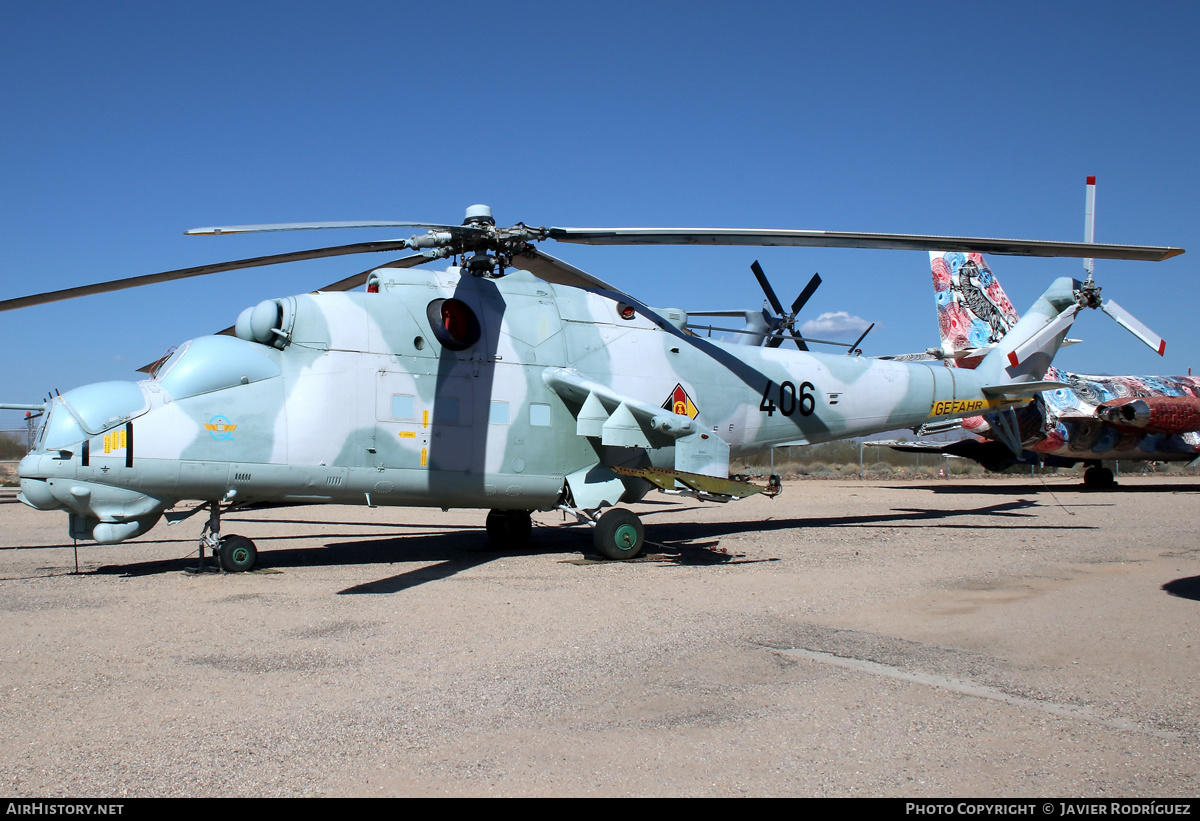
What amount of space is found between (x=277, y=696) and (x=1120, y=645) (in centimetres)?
580

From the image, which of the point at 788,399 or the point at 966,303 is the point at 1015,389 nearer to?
the point at 788,399

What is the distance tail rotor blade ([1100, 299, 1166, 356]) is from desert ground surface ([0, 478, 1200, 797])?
21.3 feet

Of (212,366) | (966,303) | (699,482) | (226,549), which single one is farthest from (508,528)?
(966,303)

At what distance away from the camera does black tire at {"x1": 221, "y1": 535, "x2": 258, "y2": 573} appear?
946 cm

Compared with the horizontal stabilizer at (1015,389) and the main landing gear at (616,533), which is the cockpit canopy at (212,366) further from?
the horizontal stabilizer at (1015,389)

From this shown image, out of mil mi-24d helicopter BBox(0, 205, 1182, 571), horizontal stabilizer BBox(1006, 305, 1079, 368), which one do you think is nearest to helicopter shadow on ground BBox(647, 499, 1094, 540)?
mil mi-24d helicopter BBox(0, 205, 1182, 571)

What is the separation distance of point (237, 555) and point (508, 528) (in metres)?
3.84

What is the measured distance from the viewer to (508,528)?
1209 cm

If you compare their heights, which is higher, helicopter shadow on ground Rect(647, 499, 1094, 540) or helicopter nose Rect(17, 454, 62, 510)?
helicopter nose Rect(17, 454, 62, 510)

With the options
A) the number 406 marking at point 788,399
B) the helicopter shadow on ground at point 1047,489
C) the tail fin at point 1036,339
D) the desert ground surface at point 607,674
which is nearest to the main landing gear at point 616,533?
the desert ground surface at point 607,674

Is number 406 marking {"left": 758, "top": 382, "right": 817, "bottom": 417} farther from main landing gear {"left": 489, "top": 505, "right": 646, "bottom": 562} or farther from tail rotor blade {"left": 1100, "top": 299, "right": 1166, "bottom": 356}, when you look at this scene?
tail rotor blade {"left": 1100, "top": 299, "right": 1166, "bottom": 356}

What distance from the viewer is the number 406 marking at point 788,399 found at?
12.7 m
